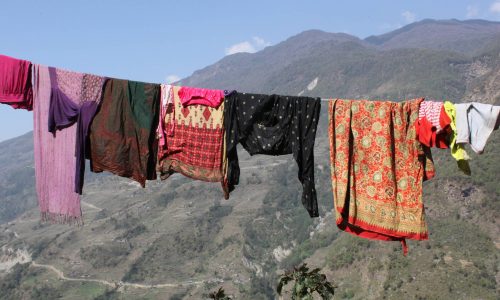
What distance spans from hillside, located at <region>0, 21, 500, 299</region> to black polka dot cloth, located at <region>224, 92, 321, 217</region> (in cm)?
3309

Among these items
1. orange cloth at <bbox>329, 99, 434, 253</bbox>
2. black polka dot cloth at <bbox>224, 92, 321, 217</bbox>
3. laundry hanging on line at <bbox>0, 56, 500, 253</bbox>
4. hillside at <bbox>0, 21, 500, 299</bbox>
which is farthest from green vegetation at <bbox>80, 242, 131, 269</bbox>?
orange cloth at <bbox>329, 99, 434, 253</bbox>

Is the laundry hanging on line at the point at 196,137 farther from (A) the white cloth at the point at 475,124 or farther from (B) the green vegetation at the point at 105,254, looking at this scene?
(B) the green vegetation at the point at 105,254

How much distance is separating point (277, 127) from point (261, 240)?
245ft

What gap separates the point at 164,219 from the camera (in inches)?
3482

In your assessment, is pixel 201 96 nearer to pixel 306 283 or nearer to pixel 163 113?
pixel 163 113

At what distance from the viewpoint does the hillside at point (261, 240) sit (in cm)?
4041

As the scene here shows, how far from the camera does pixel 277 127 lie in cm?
421

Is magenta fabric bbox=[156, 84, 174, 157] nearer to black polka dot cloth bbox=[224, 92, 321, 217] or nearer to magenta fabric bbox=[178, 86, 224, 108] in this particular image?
magenta fabric bbox=[178, 86, 224, 108]

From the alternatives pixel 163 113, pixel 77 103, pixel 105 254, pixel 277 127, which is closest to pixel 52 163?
pixel 77 103

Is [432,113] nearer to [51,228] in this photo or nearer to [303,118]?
[303,118]

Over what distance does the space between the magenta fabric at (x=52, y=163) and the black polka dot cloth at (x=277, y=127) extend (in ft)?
4.91

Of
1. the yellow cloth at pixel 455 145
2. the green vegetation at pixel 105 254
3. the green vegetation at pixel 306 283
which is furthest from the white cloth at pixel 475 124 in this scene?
the green vegetation at pixel 105 254

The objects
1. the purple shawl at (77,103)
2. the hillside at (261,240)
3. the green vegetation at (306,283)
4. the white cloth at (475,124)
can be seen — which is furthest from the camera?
the hillside at (261,240)

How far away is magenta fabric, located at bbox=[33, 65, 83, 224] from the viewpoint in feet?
14.9
